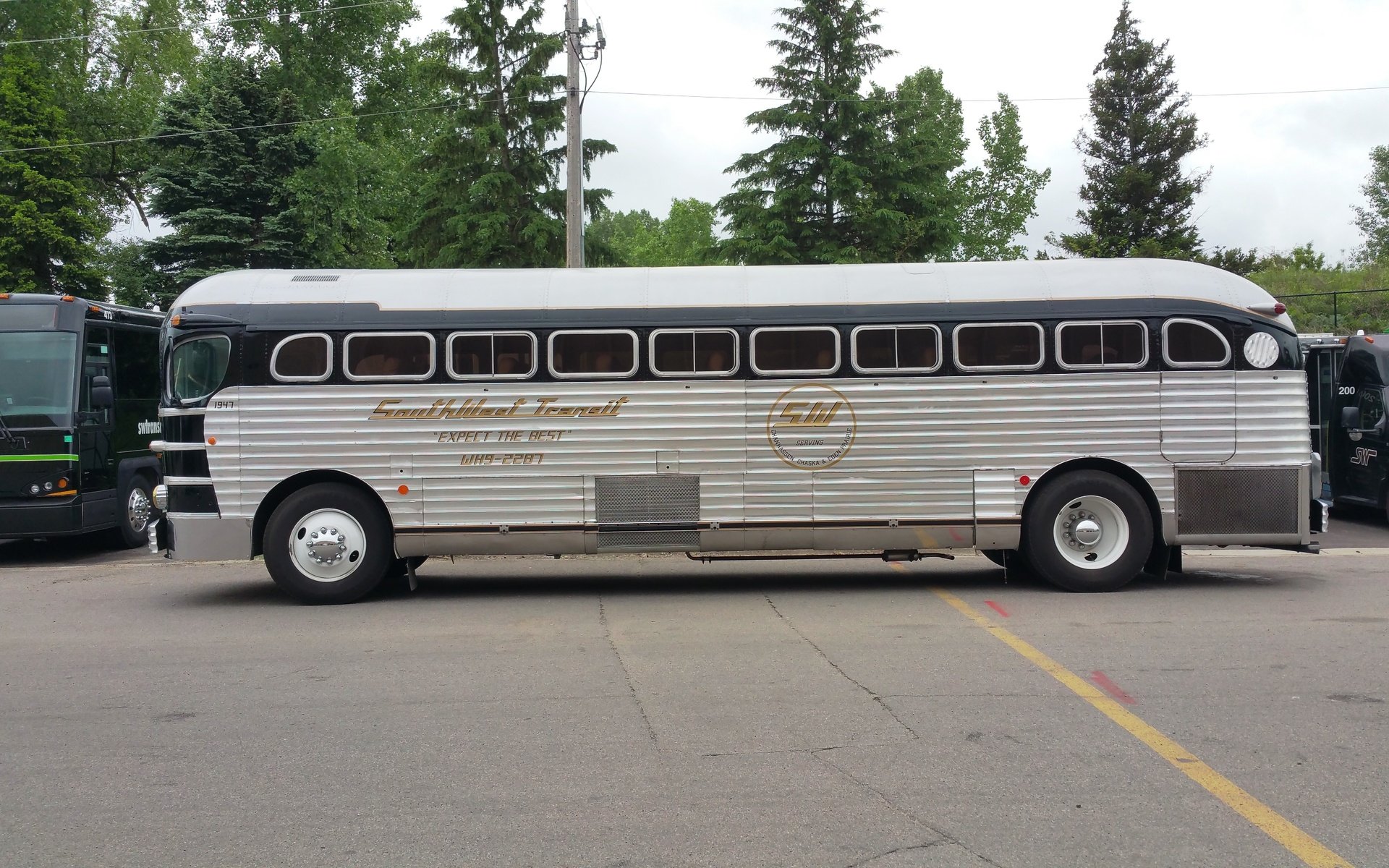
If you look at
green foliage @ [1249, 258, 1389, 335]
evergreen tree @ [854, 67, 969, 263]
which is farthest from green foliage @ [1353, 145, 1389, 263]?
evergreen tree @ [854, 67, 969, 263]

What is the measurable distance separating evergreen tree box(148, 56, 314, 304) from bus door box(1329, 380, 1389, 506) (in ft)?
68.7

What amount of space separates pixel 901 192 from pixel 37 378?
19668 millimetres

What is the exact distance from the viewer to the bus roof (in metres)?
10.5

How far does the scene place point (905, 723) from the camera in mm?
6273

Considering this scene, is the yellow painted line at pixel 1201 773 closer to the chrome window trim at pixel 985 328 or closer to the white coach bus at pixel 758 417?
the white coach bus at pixel 758 417

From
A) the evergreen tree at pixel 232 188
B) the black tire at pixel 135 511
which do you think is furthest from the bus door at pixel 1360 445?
the evergreen tree at pixel 232 188

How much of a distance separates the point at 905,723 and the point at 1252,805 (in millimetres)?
1843

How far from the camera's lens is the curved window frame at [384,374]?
1038 centimetres

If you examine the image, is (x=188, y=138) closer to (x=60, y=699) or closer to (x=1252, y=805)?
(x=60, y=699)

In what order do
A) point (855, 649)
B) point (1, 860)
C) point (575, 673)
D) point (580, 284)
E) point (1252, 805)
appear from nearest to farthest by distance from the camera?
point (1, 860), point (1252, 805), point (575, 673), point (855, 649), point (580, 284)

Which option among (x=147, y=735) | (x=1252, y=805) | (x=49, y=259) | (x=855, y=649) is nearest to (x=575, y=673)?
(x=855, y=649)

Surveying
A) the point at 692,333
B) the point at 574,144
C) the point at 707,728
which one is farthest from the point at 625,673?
the point at 574,144

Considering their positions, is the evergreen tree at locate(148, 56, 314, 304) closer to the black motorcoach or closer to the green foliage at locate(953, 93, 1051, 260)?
the black motorcoach

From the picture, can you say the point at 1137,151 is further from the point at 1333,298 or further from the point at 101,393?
the point at 101,393
